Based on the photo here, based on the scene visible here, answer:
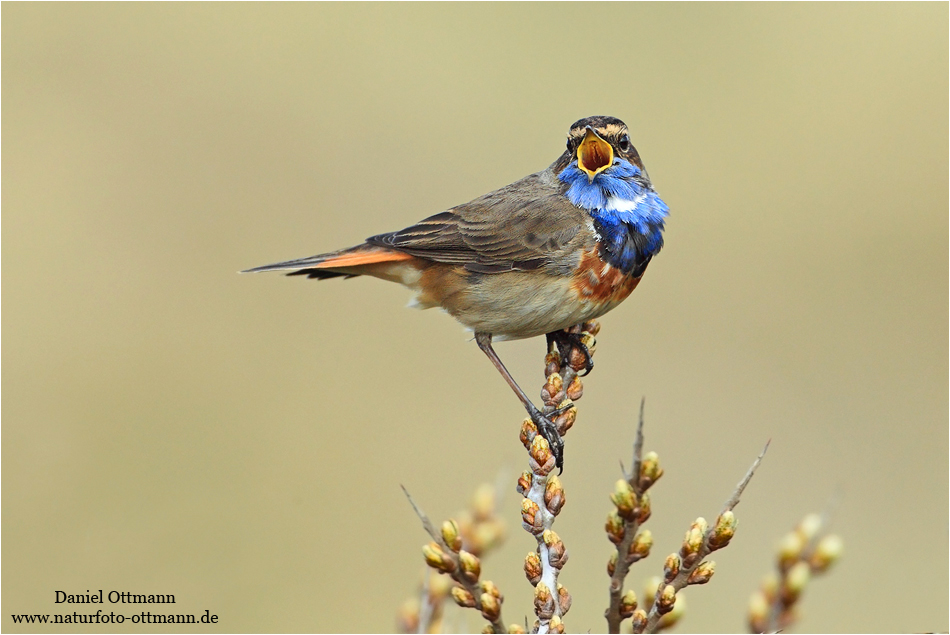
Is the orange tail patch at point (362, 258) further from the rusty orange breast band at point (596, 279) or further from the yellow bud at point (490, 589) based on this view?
the yellow bud at point (490, 589)

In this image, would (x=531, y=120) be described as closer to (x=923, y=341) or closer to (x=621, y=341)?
(x=621, y=341)

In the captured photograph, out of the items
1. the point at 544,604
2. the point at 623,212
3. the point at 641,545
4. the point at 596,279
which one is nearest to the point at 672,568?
the point at 641,545

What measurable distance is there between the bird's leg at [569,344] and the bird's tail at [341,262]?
1.10 metres

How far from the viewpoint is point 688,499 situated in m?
8.36

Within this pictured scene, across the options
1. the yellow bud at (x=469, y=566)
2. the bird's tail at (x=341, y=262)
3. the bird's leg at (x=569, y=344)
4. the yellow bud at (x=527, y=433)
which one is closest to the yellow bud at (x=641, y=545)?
the yellow bud at (x=469, y=566)

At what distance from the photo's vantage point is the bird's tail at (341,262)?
549 cm

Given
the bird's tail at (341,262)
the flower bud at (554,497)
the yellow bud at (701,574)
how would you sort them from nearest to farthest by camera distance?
the yellow bud at (701,574), the flower bud at (554,497), the bird's tail at (341,262)

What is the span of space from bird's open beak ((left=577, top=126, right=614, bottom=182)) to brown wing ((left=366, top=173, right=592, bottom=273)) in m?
0.24

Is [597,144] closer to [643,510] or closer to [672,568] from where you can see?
[643,510]

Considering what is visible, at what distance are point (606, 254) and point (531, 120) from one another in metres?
8.63

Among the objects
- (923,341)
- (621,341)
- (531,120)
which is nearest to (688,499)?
(621,341)

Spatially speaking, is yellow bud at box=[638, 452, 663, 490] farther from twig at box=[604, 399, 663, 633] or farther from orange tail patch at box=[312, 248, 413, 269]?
orange tail patch at box=[312, 248, 413, 269]

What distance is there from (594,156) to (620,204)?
313mm

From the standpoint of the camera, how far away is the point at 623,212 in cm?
507
